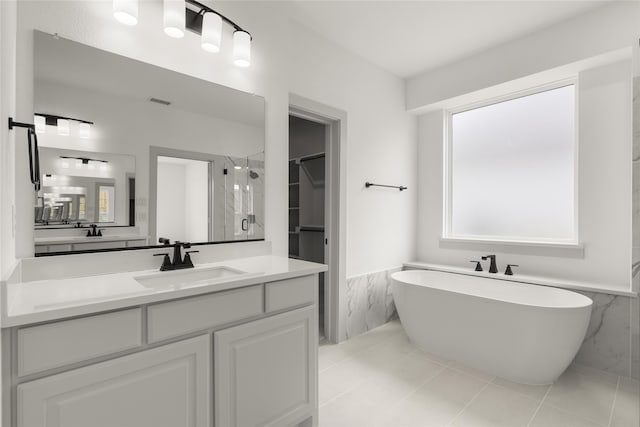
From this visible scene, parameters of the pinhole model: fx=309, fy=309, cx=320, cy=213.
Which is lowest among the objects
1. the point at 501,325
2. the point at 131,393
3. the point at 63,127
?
the point at 501,325

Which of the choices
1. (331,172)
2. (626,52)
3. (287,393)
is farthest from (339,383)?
(626,52)

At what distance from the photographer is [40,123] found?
1.35m

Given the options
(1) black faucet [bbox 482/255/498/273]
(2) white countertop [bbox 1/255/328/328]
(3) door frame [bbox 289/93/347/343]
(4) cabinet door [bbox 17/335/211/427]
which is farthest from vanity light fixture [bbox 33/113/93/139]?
(1) black faucet [bbox 482/255/498/273]

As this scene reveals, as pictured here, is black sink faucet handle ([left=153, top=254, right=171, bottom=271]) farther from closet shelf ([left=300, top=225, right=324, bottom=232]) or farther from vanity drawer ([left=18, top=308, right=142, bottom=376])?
closet shelf ([left=300, top=225, right=324, bottom=232])

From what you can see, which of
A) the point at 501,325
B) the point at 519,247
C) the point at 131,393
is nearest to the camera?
the point at 131,393

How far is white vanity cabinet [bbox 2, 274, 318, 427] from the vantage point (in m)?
0.91

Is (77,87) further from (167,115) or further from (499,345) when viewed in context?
(499,345)

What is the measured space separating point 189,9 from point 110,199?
113 cm

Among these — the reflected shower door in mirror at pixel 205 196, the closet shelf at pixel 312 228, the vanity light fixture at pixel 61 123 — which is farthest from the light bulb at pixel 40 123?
the closet shelf at pixel 312 228

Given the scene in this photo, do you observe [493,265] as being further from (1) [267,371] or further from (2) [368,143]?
(1) [267,371]

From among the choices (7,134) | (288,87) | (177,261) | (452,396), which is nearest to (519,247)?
(452,396)

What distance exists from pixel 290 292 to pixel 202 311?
0.45 meters

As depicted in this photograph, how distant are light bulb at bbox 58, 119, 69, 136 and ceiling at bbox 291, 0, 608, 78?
168cm

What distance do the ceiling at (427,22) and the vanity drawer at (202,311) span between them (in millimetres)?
2083
